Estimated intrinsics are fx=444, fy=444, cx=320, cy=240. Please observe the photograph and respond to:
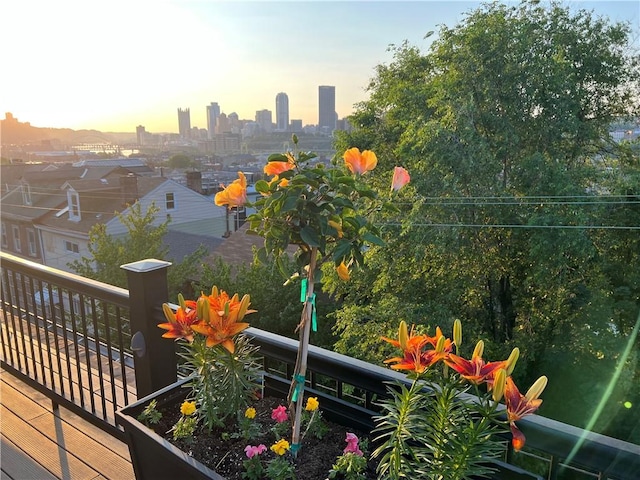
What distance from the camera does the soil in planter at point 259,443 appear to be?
113cm

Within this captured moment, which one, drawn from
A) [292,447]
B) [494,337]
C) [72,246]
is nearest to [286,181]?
[292,447]

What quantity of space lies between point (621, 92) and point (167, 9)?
913cm

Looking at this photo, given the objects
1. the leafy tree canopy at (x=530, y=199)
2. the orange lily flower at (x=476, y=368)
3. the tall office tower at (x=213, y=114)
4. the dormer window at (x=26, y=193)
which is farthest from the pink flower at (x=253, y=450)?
the tall office tower at (x=213, y=114)

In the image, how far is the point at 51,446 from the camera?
1.93 meters

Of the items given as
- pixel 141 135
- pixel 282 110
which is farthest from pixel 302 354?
pixel 141 135

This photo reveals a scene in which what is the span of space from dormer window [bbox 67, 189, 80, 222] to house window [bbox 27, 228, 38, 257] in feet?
8.21

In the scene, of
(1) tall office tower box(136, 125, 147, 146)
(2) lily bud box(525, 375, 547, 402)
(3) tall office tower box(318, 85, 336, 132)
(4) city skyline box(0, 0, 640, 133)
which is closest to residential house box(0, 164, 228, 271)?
(3) tall office tower box(318, 85, 336, 132)

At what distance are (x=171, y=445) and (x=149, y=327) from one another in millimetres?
601

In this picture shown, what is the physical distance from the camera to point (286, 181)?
42.0 inches

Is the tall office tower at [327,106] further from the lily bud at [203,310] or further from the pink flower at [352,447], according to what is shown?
the pink flower at [352,447]

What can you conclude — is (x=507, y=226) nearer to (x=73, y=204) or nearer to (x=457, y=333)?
(x=457, y=333)

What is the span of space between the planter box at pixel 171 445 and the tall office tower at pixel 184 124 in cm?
3371

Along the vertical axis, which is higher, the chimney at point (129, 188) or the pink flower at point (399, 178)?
the pink flower at point (399, 178)

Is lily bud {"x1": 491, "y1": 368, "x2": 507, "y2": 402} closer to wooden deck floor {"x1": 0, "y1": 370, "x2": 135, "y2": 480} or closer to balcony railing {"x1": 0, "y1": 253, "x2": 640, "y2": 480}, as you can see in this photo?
balcony railing {"x1": 0, "y1": 253, "x2": 640, "y2": 480}
